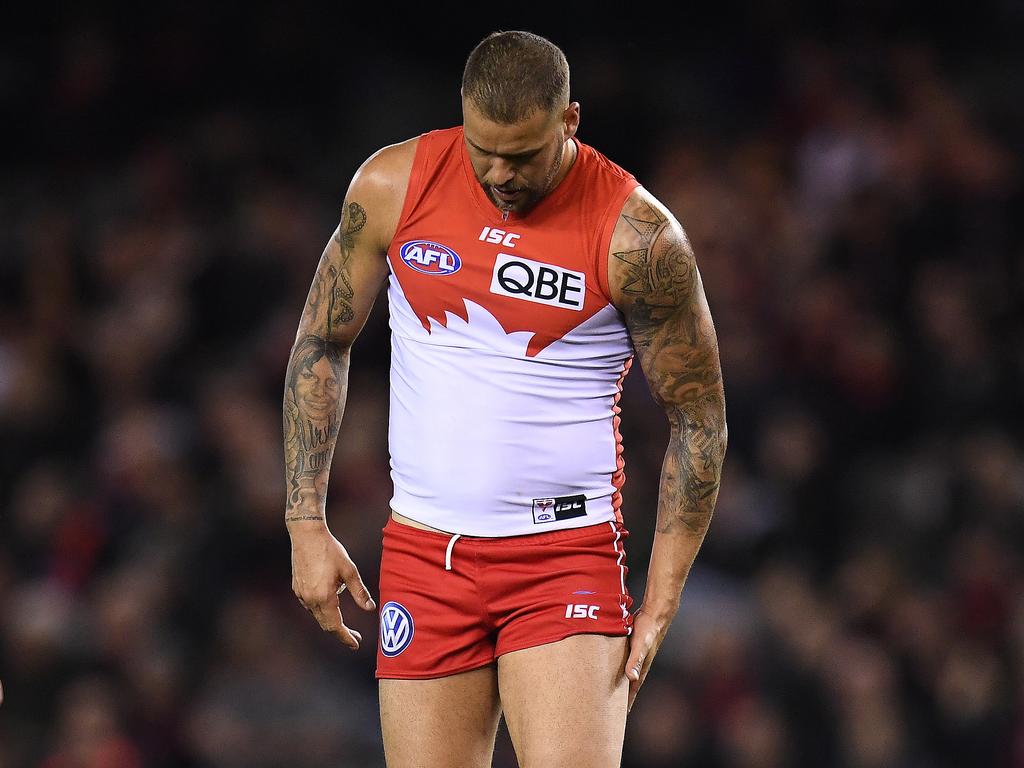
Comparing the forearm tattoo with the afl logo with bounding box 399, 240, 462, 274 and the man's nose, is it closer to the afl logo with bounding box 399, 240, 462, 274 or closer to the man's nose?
the afl logo with bounding box 399, 240, 462, 274

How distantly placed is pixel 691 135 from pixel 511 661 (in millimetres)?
5763

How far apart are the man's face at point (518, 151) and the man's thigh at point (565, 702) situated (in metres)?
1.03

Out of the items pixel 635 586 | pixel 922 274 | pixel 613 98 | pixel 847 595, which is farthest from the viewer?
pixel 613 98

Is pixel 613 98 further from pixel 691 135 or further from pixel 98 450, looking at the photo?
pixel 98 450

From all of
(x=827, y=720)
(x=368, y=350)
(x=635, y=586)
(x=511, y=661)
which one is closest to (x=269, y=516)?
(x=368, y=350)

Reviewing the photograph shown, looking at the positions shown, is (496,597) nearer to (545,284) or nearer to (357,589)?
(357,589)

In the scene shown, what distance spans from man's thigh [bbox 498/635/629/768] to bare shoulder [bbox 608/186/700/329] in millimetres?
791

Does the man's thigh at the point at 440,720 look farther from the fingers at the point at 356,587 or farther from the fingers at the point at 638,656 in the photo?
the fingers at the point at 638,656

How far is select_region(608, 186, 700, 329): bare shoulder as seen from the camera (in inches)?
133

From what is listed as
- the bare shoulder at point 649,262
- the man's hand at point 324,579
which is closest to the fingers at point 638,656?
the man's hand at point 324,579

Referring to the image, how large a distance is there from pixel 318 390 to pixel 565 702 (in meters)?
1.01

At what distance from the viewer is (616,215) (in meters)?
3.43

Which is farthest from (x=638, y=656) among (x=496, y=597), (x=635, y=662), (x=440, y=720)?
(x=440, y=720)

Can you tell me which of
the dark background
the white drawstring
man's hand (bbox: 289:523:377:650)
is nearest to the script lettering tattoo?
the white drawstring
